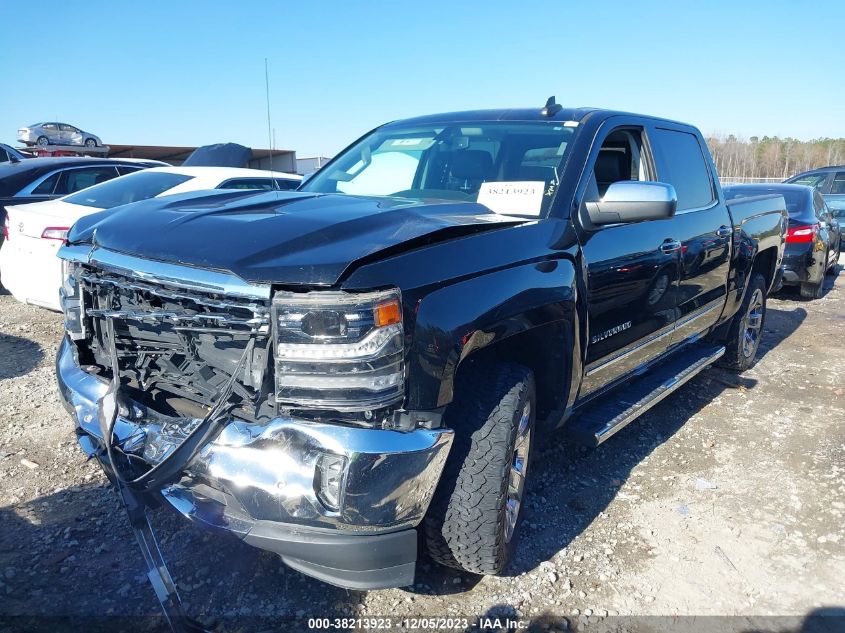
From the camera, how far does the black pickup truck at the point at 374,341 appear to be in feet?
6.60

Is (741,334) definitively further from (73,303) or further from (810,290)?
(73,303)

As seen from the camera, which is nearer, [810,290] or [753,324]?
[753,324]

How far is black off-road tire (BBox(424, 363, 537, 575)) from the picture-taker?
2.41m

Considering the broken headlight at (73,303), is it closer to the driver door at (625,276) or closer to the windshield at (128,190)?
the driver door at (625,276)

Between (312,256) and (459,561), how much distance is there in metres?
1.30

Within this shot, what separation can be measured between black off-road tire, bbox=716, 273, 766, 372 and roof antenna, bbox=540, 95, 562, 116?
8.76ft

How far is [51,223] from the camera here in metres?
5.44

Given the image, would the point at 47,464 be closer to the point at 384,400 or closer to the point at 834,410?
the point at 384,400

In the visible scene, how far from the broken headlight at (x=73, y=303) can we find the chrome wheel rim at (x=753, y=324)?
496cm

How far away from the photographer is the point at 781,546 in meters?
3.09

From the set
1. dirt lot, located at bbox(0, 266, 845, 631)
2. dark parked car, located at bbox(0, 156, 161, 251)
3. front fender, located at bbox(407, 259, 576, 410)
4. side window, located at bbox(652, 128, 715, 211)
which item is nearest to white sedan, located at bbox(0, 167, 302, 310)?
dirt lot, located at bbox(0, 266, 845, 631)

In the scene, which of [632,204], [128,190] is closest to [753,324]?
[632,204]

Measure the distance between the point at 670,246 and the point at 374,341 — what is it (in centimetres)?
232

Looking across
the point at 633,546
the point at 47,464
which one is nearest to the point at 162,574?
the point at 47,464
